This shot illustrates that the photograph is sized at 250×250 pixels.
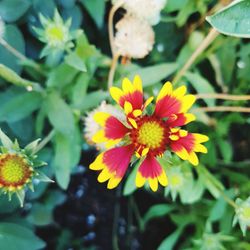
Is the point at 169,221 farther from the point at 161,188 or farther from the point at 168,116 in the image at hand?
the point at 168,116

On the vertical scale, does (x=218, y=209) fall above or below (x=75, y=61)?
below

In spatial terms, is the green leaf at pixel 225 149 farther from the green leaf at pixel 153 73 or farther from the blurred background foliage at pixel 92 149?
the green leaf at pixel 153 73

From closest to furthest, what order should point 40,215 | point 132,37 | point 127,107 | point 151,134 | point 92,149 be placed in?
point 127,107
point 151,134
point 132,37
point 40,215
point 92,149

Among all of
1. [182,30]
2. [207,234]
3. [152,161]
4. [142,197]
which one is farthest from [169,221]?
[152,161]

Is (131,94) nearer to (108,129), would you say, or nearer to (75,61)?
(108,129)

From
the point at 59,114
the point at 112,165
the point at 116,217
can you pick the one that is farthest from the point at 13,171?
the point at 116,217

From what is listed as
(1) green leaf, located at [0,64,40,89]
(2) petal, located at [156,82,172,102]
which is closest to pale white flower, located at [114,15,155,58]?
(1) green leaf, located at [0,64,40,89]

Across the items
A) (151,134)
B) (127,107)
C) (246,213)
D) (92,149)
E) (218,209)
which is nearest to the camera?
(127,107)

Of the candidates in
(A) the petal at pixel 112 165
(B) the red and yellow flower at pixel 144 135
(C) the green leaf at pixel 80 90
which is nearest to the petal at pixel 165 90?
(B) the red and yellow flower at pixel 144 135
